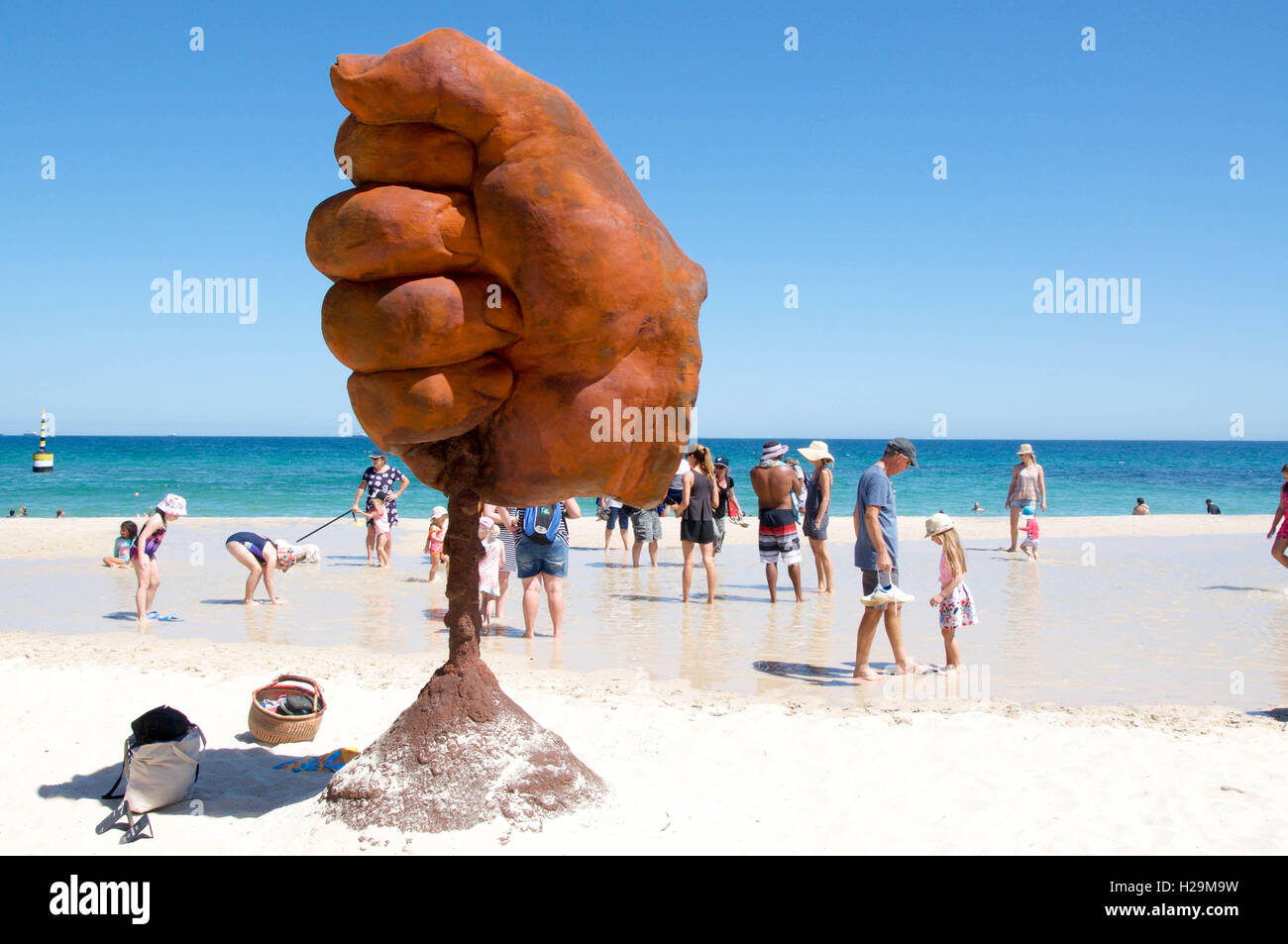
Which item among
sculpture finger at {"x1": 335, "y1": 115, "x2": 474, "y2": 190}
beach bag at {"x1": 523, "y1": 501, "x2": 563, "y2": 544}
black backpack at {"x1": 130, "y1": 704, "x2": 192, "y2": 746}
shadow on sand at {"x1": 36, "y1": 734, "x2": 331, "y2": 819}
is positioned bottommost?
shadow on sand at {"x1": 36, "y1": 734, "x2": 331, "y2": 819}

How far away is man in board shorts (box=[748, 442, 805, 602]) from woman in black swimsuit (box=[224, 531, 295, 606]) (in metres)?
6.00

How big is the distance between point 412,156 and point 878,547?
5006mm

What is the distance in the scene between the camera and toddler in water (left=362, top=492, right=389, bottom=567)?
46.1 ft

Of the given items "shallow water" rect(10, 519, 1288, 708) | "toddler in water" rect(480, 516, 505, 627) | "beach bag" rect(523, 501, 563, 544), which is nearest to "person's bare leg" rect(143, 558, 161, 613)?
"shallow water" rect(10, 519, 1288, 708)

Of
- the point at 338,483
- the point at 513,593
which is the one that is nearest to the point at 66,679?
the point at 513,593

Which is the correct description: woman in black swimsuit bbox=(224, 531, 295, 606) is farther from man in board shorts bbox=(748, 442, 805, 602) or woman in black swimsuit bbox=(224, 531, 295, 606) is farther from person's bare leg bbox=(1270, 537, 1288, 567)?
person's bare leg bbox=(1270, 537, 1288, 567)

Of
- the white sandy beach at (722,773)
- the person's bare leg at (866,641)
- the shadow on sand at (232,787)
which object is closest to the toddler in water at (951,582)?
the person's bare leg at (866,641)

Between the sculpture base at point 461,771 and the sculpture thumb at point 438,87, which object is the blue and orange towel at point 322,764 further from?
the sculpture thumb at point 438,87

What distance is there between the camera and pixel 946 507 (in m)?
37.7

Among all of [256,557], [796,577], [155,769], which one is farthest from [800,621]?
[155,769]

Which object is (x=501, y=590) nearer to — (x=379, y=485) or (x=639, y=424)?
(x=379, y=485)

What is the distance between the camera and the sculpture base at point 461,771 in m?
4.04

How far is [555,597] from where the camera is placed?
884cm

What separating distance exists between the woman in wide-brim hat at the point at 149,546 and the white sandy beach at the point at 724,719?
0.47 metres
